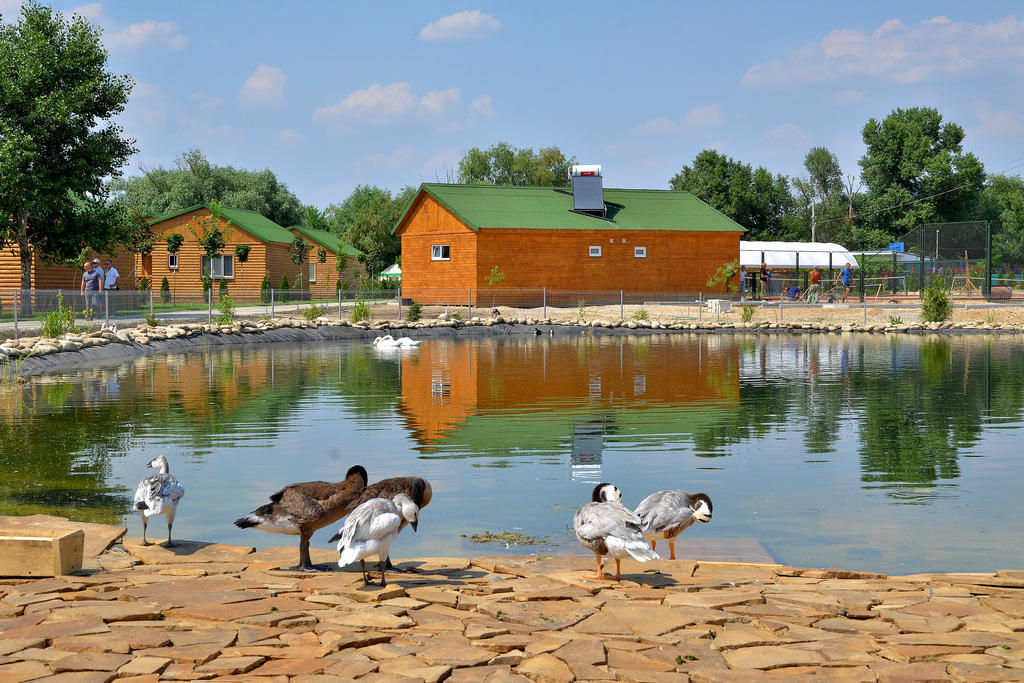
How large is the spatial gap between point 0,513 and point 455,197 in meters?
43.0

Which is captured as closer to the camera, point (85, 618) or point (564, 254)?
point (85, 618)

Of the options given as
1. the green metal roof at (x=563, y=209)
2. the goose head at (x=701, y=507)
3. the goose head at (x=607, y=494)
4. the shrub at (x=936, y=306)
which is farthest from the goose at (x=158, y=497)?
the green metal roof at (x=563, y=209)

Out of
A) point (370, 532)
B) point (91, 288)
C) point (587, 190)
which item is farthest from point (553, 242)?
point (370, 532)

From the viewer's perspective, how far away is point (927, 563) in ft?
26.6

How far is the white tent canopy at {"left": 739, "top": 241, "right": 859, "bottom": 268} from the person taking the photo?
67.2 metres

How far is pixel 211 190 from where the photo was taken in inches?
3504

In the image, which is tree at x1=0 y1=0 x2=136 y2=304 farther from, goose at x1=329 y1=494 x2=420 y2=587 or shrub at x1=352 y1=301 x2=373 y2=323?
goose at x1=329 y1=494 x2=420 y2=587

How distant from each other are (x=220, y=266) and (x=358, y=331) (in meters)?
25.3

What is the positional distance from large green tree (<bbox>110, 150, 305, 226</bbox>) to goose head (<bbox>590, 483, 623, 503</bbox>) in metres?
82.1

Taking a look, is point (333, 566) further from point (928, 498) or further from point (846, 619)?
point (928, 498)

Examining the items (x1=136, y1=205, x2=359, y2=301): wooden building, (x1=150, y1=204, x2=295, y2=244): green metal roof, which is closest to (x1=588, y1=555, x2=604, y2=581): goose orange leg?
(x1=136, y1=205, x2=359, y2=301): wooden building

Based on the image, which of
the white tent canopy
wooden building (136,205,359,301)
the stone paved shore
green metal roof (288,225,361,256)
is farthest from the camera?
green metal roof (288,225,361,256)

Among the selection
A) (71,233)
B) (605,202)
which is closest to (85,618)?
(71,233)

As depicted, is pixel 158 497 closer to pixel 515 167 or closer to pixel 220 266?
pixel 220 266
